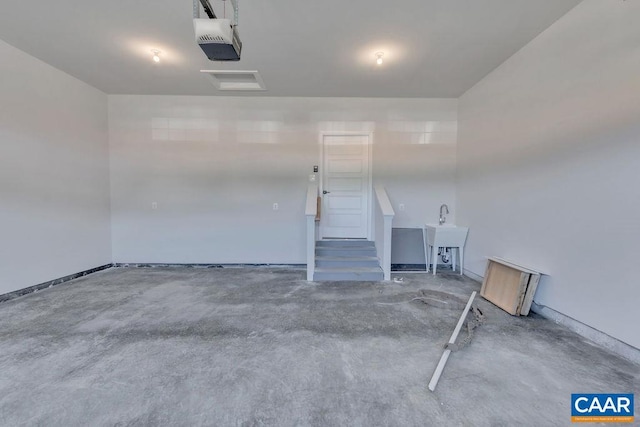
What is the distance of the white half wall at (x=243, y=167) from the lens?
190 inches

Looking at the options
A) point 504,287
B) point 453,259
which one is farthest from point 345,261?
point 504,287

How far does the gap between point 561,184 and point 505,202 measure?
2.79ft

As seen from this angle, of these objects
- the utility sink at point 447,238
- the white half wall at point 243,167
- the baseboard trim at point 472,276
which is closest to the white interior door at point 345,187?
the white half wall at point 243,167

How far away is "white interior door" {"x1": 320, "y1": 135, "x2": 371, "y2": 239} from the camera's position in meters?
4.94

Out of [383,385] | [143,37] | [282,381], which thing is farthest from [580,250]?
[143,37]

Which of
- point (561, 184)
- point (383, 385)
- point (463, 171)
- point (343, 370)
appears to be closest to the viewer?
point (383, 385)

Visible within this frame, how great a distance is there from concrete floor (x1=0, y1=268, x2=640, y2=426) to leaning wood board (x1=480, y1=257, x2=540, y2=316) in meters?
0.13

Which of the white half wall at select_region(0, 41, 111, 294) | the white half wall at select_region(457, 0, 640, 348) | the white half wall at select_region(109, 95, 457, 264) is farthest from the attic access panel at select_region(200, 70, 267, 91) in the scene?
the white half wall at select_region(457, 0, 640, 348)

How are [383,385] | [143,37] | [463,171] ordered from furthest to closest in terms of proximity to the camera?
1. [463,171]
2. [143,37]
3. [383,385]

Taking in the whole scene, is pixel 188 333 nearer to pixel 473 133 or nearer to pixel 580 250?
pixel 580 250

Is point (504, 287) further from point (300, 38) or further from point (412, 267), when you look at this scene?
point (300, 38)

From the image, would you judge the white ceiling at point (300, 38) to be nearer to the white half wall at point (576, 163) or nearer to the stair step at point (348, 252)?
the white half wall at point (576, 163)

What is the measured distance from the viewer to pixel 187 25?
112 inches

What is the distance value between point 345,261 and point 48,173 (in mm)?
4351
